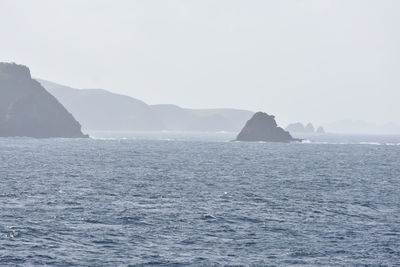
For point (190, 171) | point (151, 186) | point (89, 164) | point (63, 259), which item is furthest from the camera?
point (89, 164)

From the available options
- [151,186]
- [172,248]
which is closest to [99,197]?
[151,186]

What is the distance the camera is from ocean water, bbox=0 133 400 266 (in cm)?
4125

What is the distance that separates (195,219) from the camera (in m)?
55.0

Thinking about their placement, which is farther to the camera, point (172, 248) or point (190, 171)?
point (190, 171)

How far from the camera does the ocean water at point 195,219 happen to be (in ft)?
135

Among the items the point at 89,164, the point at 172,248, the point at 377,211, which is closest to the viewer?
the point at 172,248

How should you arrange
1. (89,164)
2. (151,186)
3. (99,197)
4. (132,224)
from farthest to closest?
(89,164) → (151,186) → (99,197) → (132,224)

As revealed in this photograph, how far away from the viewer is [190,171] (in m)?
108

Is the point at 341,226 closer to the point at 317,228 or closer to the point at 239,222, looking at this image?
the point at 317,228

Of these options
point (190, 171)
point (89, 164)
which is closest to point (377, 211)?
point (190, 171)

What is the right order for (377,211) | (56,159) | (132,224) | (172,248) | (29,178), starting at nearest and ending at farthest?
1. (172,248)
2. (132,224)
3. (377,211)
4. (29,178)
5. (56,159)

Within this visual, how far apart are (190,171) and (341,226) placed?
5728 centimetres

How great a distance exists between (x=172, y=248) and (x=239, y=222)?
1241cm

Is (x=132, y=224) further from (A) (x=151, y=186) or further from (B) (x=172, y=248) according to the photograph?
(A) (x=151, y=186)
